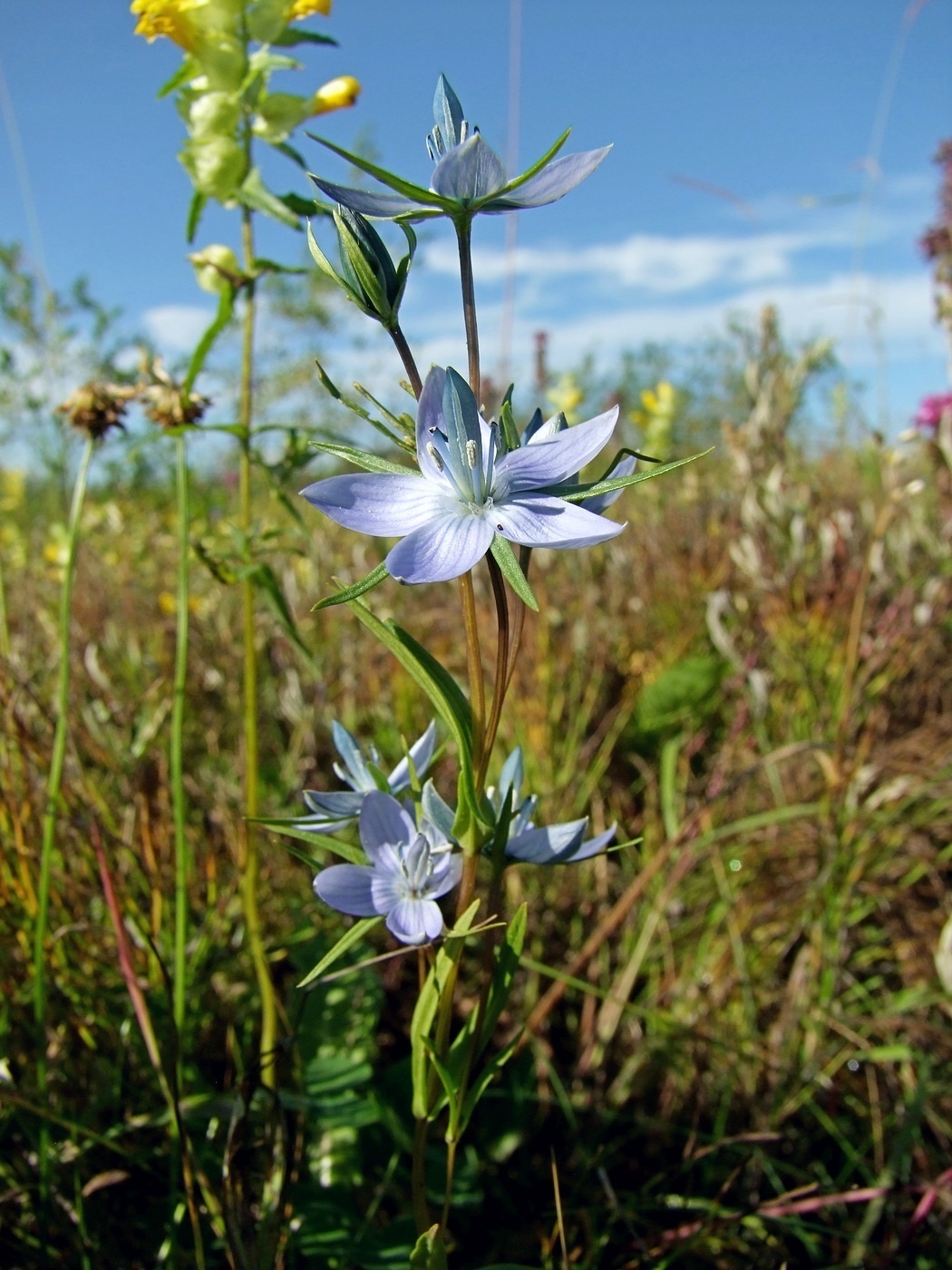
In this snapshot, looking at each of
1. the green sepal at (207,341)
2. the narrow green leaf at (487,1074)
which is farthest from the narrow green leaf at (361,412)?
the green sepal at (207,341)

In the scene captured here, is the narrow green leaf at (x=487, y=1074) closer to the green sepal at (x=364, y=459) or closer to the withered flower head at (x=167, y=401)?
the green sepal at (x=364, y=459)

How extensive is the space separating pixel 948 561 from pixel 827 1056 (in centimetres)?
130

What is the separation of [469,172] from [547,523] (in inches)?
9.8

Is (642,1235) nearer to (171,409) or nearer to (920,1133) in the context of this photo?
(920,1133)

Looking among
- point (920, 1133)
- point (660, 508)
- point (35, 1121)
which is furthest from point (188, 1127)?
point (660, 508)

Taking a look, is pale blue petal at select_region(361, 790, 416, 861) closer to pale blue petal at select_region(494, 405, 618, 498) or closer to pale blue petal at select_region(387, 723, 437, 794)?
pale blue petal at select_region(387, 723, 437, 794)

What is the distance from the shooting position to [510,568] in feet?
1.98

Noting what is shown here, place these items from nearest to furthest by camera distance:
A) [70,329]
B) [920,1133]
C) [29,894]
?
1. [29,894]
2. [920,1133]
3. [70,329]

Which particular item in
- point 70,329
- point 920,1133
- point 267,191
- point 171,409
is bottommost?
point 920,1133

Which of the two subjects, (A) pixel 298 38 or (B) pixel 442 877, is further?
(A) pixel 298 38

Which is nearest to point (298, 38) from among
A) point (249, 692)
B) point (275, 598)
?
point (275, 598)

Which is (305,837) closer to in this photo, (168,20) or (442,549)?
(442,549)

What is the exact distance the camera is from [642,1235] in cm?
117

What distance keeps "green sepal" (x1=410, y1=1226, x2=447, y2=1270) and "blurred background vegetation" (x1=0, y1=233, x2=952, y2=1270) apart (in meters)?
0.22
